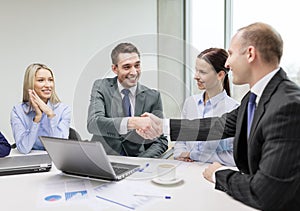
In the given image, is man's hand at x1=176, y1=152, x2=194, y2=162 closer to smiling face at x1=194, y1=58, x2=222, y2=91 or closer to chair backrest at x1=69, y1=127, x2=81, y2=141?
smiling face at x1=194, y1=58, x2=222, y2=91

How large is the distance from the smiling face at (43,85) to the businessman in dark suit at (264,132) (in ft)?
4.46

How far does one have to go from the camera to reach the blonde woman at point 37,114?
1.97 meters

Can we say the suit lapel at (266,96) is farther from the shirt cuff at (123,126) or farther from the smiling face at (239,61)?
the shirt cuff at (123,126)

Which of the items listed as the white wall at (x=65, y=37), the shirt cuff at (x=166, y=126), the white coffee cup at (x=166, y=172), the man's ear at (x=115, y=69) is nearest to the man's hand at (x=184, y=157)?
the shirt cuff at (x=166, y=126)

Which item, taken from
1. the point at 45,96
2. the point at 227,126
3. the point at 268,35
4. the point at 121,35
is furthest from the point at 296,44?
the point at 45,96

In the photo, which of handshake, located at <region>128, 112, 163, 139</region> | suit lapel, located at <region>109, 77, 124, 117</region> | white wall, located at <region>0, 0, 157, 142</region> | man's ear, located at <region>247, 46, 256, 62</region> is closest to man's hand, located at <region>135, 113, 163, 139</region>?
handshake, located at <region>128, 112, 163, 139</region>

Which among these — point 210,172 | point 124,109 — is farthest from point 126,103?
point 210,172

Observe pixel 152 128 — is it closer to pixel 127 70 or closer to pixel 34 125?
pixel 127 70

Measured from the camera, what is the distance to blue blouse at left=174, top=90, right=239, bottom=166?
69.7 inches

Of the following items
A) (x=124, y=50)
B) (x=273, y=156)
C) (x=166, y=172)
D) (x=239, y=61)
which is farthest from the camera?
(x=124, y=50)

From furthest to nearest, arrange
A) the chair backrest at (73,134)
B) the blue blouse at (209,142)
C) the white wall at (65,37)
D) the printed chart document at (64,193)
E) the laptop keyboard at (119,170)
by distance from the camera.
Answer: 1. the white wall at (65,37)
2. the chair backrest at (73,134)
3. the blue blouse at (209,142)
4. the laptop keyboard at (119,170)
5. the printed chart document at (64,193)

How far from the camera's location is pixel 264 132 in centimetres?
113

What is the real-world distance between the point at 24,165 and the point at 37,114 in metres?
0.56

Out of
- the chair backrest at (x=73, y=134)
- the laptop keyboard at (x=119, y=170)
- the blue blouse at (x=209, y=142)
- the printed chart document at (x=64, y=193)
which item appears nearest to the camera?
the printed chart document at (x=64, y=193)
